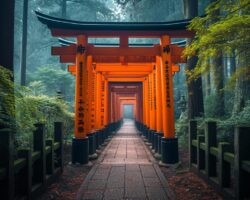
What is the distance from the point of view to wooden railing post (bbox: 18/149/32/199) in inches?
157

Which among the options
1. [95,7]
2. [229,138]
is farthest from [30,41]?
[229,138]

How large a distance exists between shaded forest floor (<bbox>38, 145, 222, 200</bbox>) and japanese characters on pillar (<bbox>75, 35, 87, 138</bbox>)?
1.11 metres

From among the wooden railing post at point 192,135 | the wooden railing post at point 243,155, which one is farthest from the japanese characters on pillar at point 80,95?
the wooden railing post at point 243,155

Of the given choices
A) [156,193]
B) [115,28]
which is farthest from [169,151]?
[115,28]

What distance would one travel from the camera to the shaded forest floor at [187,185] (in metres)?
4.71

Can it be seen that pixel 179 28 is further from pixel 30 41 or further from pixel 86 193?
pixel 30 41

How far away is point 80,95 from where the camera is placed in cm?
772

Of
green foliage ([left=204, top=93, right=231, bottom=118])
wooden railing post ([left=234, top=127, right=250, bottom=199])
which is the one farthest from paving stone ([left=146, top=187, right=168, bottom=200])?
green foliage ([left=204, top=93, right=231, bottom=118])

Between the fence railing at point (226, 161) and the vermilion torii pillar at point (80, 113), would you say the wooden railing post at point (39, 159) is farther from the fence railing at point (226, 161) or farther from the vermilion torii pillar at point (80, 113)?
the fence railing at point (226, 161)

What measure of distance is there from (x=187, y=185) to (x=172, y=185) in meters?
0.32

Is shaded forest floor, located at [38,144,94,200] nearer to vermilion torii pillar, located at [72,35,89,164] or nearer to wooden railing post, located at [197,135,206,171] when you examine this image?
vermilion torii pillar, located at [72,35,89,164]

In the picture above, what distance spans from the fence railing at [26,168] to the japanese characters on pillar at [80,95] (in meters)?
1.55

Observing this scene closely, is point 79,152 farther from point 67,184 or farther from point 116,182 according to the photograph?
point 116,182

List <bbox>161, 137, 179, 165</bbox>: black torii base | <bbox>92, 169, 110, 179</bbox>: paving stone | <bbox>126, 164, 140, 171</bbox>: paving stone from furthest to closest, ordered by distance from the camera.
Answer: <bbox>161, 137, 179, 165</bbox>: black torii base, <bbox>126, 164, 140, 171</bbox>: paving stone, <bbox>92, 169, 110, 179</bbox>: paving stone
